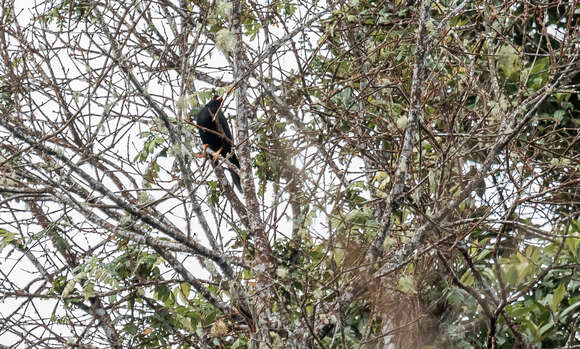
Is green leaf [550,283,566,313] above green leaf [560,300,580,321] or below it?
above

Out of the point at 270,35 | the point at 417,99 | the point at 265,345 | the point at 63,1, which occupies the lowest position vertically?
the point at 265,345

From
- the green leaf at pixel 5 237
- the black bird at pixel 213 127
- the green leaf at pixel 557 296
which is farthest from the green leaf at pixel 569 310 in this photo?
the green leaf at pixel 5 237

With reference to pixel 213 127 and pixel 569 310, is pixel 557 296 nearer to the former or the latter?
pixel 569 310

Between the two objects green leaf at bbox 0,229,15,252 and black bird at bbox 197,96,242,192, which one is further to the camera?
black bird at bbox 197,96,242,192

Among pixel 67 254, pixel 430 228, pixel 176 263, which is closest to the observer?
pixel 430 228

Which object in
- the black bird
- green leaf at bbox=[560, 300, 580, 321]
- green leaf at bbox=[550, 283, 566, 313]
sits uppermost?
the black bird

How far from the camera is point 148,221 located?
2938 millimetres

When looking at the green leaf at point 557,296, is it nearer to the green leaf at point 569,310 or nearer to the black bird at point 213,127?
the green leaf at point 569,310

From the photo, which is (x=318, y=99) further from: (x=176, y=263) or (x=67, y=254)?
(x=67, y=254)

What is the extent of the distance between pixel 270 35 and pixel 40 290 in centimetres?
218

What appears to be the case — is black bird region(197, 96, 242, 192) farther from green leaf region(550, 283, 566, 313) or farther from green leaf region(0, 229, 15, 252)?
green leaf region(550, 283, 566, 313)

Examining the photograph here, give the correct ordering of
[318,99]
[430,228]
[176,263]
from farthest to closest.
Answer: [318,99]
[176,263]
[430,228]

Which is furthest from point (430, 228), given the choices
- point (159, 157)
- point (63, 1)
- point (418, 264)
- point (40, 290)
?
point (63, 1)

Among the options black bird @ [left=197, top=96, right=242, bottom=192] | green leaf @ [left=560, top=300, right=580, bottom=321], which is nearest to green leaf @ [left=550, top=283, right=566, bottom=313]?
green leaf @ [left=560, top=300, right=580, bottom=321]
